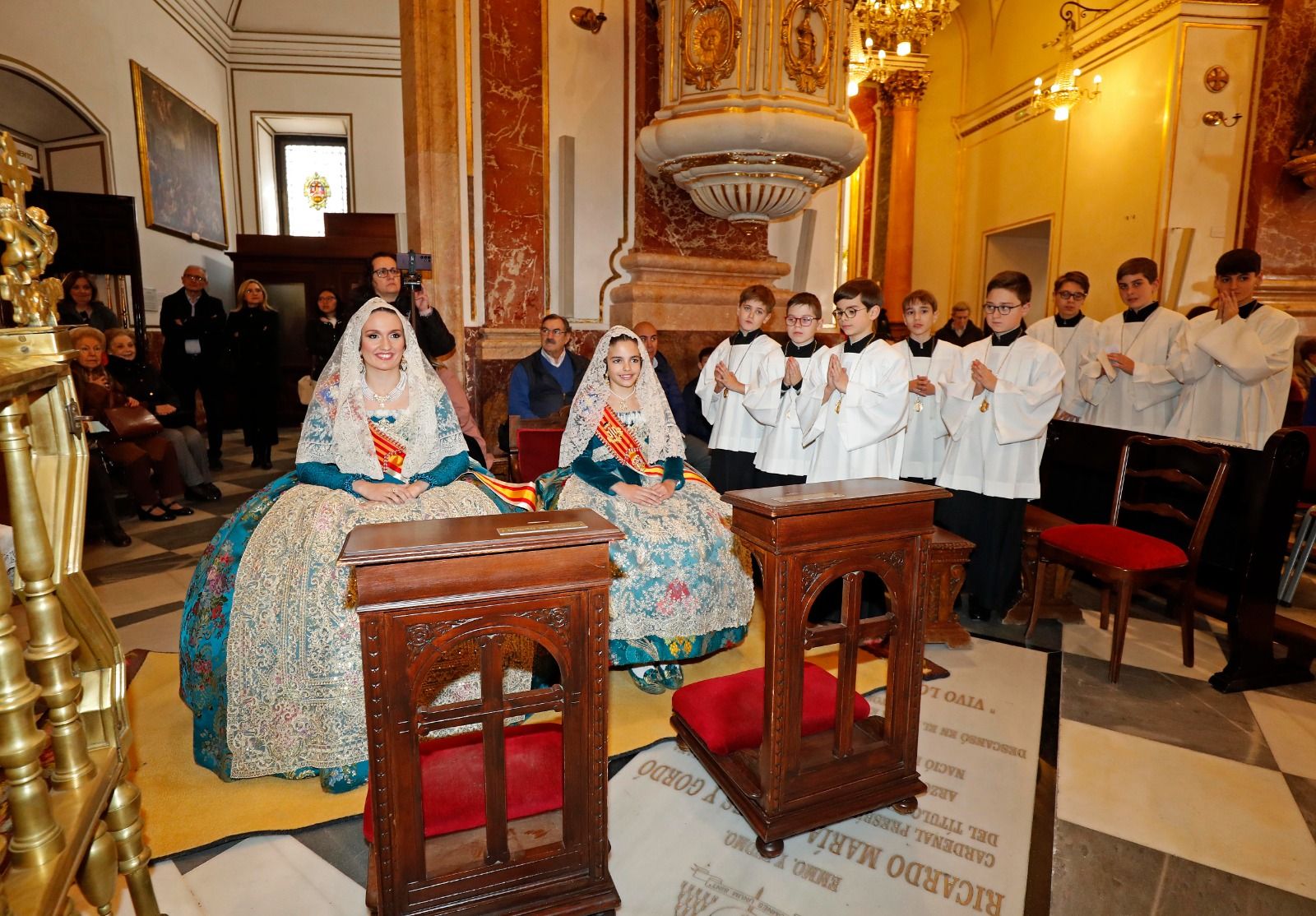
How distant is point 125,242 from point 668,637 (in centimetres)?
827

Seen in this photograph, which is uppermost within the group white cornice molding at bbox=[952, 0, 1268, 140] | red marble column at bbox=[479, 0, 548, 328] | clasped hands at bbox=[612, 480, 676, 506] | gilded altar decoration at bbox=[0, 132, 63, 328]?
white cornice molding at bbox=[952, 0, 1268, 140]

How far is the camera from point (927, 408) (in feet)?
14.6

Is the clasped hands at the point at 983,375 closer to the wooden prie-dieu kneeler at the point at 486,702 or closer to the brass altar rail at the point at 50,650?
the wooden prie-dieu kneeler at the point at 486,702

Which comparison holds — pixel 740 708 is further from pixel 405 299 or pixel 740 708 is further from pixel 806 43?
pixel 806 43

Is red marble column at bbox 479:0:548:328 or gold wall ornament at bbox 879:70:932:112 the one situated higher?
gold wall ornament at bbox 879:70:932:112

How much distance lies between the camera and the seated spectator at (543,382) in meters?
5.09

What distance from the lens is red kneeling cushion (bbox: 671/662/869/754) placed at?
2.38 meters

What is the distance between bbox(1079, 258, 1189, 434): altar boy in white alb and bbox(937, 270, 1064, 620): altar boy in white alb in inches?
56.3

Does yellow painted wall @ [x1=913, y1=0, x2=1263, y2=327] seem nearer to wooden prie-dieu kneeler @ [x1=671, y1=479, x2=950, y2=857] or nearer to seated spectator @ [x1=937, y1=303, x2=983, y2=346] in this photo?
seated spectator @ [x1=937, y1=303, x2=983, y2=346]

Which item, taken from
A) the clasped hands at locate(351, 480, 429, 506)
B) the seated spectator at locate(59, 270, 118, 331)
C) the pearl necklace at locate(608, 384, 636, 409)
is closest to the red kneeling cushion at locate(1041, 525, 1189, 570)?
the pearl necklace at locate(608, 384, 636, 409)

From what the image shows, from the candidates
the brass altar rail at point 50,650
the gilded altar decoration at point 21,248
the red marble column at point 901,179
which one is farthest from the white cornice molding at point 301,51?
the brass altar rail at point 50,650

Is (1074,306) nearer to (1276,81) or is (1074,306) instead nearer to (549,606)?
(1276,81)

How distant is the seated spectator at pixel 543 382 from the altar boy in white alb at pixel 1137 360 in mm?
3595

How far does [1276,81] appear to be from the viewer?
6934mm
